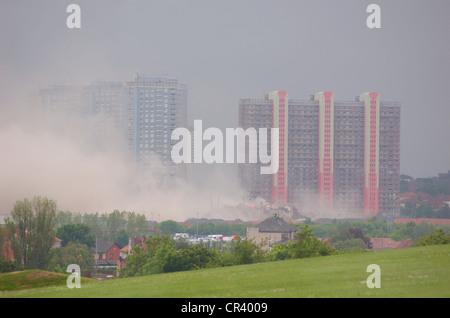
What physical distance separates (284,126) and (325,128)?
8412mm

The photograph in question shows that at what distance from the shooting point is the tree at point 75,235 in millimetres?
83312

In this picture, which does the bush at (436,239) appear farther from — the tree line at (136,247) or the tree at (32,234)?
the tree at (32,234)

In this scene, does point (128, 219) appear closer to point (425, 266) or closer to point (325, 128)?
point (325, 128)

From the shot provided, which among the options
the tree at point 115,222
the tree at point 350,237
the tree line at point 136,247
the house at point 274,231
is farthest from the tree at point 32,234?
the tree at point 115,222

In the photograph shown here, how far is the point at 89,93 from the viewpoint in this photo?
143m

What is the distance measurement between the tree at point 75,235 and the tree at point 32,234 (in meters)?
26.5

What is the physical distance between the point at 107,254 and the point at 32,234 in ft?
105

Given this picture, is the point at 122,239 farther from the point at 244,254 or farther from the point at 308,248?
the point at 308,248

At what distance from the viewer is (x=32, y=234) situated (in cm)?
5500

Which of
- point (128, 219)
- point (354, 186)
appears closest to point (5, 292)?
point (128, 219)

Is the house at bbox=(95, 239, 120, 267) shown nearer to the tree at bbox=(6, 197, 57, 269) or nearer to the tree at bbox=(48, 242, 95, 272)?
the tree at bbox=(48, 242, 95, 272)

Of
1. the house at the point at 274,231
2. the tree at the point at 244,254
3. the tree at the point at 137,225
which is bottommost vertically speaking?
the tree at the point at 137,225

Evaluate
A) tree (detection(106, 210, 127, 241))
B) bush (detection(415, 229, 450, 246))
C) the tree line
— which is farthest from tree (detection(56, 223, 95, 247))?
bush (detection(415, 229, 450, 246))

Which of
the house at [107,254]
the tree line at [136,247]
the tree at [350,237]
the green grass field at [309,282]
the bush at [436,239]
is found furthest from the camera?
the tree at [350,237]
